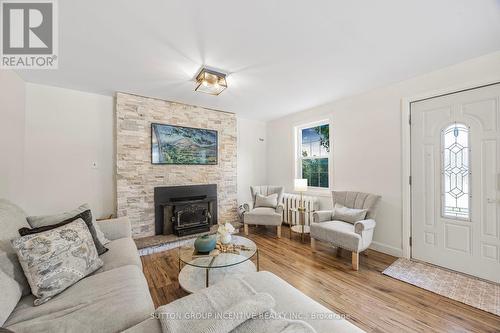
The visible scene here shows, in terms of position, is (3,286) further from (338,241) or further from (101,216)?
(338,241)

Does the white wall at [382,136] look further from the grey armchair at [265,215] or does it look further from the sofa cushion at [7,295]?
the sofa cushion at [7,295]

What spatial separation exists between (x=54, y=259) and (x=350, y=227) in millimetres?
3034

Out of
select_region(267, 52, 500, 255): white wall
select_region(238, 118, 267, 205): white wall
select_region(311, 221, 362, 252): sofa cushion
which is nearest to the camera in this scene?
select_region(267, 52, 500, 255): white wall

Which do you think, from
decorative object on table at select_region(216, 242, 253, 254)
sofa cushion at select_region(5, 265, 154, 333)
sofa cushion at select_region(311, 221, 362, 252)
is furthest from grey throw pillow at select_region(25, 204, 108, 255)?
sofa cushion at select_region(311, 221, 362, 252)

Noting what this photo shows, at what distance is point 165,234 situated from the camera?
11.3 ft

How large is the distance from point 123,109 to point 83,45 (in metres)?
1.34

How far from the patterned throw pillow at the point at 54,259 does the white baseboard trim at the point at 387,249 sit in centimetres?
344

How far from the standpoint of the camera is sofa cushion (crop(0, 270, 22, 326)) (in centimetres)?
100

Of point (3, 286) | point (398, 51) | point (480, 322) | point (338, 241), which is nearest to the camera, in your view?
point (3, 286)

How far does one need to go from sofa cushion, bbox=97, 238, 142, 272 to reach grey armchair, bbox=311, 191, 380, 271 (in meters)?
2.27

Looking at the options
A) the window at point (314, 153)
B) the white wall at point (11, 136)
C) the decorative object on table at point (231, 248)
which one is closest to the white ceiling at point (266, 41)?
the white wall at point (11, 136)

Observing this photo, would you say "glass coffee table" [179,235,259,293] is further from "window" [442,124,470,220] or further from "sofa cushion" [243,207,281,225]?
"window" [442,124,470,220]

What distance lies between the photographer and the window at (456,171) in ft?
7.52

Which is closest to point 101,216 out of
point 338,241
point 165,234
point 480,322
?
point 165,234
